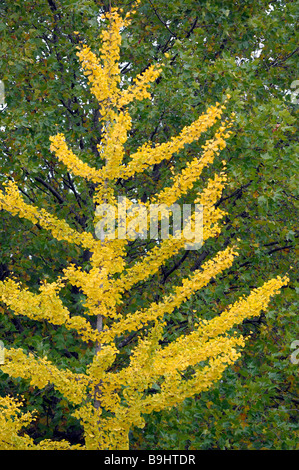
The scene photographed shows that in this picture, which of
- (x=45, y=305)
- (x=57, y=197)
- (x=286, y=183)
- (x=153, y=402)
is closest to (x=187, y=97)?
(x=286, y=183)

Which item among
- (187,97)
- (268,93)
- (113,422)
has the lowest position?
(113,422)

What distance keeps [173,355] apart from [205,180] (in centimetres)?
317

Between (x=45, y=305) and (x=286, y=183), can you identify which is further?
(x=286, y=183)

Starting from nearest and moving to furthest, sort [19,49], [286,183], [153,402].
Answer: [153,402], [286,183], [19,49]

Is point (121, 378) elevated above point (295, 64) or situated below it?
below

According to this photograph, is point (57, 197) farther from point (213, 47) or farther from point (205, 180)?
point (213, 47)

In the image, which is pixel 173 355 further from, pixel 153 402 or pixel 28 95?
pixel 28 95

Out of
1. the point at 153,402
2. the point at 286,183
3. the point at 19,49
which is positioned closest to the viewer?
the point at 153,402

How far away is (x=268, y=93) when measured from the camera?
8555 millimetres

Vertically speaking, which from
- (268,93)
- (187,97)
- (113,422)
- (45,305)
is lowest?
(113,422)

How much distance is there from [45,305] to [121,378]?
95cm

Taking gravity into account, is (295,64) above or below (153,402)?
above

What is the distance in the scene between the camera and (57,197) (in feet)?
27.0

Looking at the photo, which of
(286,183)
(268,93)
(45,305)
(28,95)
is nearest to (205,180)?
(286,183)
